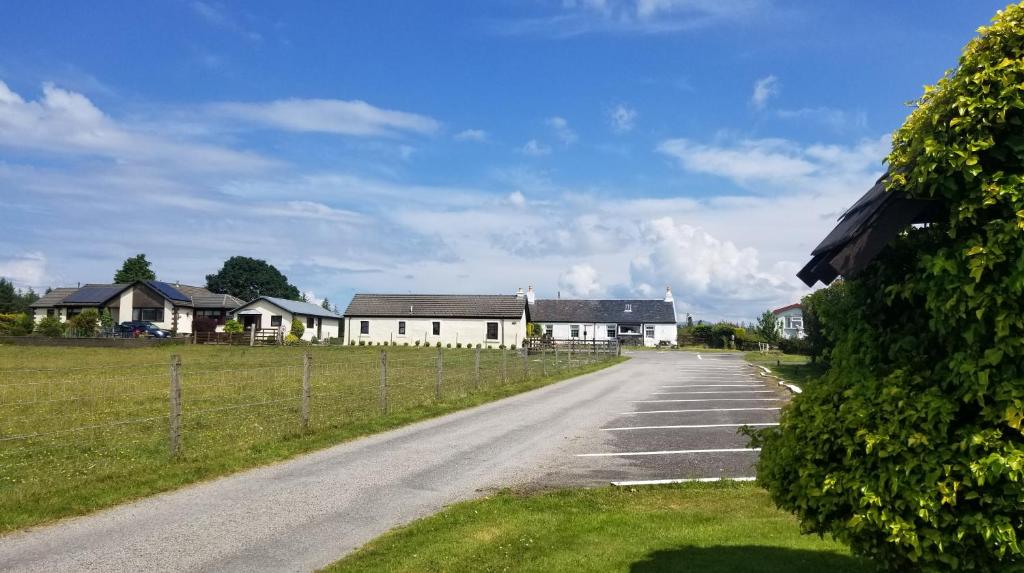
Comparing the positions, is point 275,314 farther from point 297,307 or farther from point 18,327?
point 18,327

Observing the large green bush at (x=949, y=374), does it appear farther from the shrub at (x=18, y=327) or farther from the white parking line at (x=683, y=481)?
the shrub at (x=18, y=327)

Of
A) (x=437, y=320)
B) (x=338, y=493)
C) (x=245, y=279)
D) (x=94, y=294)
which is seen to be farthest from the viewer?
(x=245, y=279)

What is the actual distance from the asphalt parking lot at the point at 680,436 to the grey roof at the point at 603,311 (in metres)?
59.3

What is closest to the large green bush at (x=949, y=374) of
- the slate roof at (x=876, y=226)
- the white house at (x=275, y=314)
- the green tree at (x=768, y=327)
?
the slate roof at (x=876, y=226)

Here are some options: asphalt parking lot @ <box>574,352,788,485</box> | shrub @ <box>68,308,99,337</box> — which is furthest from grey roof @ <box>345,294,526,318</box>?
asphalt parking lot @ <box>574,352,788,485</box>

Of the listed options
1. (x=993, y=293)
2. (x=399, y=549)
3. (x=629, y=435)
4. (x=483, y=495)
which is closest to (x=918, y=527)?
(x=993, y=293)

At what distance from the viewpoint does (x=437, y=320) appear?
2537 inches

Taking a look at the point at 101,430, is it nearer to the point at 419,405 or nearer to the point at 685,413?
the point at 419,405

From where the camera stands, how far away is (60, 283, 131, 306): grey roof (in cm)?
6969

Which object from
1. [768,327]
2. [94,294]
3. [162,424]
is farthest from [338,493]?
[94,294]

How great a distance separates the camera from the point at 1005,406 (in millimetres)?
3727

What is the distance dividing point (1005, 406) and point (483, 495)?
20.7ft

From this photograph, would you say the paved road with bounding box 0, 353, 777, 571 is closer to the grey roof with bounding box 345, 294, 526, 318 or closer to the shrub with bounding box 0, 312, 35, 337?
the grey roof with bounding box 345, 294, 526, 318

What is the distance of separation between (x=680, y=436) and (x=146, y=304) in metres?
67.2
